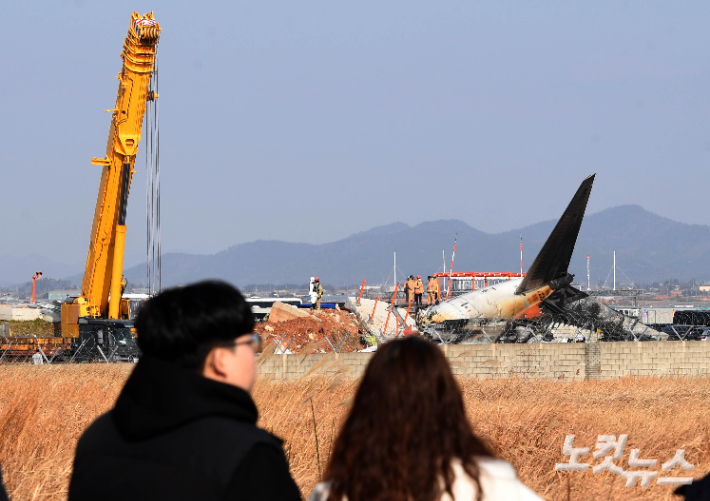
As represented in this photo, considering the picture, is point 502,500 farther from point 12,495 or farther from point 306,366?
point 306,366

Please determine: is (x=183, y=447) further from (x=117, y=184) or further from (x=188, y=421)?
(x=117, y=184)

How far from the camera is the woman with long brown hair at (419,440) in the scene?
8.69ft

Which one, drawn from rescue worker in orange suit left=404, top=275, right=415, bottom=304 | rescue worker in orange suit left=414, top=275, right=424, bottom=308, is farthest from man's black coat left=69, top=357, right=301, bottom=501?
rescue worker in orange suit left=404, top=275, right=415, bottom=304

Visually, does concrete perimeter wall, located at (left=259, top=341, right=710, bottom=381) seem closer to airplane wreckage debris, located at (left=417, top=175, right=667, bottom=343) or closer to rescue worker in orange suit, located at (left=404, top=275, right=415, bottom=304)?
airplane wreckage debris, located at (left=417, top=175, right=667, bottom=343)

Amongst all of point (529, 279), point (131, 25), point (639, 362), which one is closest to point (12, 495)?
point (131, 25)

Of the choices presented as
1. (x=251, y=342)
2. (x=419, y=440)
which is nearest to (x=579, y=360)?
(x=251, y=342)

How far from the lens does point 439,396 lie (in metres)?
2.69

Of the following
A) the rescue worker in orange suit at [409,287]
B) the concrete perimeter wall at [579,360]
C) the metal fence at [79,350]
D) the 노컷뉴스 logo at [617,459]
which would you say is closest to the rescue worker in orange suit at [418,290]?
the rescue worker in orange suit at [409,287]

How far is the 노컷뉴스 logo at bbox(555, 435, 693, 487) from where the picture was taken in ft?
28.9

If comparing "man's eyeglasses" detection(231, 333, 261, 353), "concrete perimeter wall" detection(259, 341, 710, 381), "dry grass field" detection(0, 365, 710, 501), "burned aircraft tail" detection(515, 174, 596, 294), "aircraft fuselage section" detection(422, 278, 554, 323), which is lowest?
"concrete perimeter wall" detection(259, 341, 710, 381)

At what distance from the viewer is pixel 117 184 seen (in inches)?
1057

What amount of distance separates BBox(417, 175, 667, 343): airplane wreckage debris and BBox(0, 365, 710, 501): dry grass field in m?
19.5

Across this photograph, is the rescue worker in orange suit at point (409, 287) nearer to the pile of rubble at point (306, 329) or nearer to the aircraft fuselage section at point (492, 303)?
the aircraft fuselage section at point (492, 303)

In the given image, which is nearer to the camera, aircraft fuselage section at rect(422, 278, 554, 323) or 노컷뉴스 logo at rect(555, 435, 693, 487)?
노컷뉴스 logo at rect(555, 435, 693, 487)
